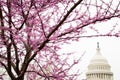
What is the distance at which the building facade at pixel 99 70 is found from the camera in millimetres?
96688

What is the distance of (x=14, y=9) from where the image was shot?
5.44m

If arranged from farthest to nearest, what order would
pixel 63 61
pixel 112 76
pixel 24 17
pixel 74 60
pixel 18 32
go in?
pixel 112 76 → pixel 63 61 → pixel 74 60 → pixel 24 17 → pixel 18 32

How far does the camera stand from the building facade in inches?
3807

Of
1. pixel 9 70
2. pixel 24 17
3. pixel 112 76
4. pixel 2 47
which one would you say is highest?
pixel 112 76

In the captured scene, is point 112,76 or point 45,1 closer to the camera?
point 45,1

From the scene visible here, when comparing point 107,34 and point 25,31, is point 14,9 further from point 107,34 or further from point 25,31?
point 107,34

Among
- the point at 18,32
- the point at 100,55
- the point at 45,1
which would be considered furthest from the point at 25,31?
the point at 100,55

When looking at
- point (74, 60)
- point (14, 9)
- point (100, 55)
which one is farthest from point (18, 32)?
point (100, 55)

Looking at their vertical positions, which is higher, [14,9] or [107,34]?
[14,9]

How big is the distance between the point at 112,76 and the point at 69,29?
97.1m

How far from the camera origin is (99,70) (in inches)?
3816

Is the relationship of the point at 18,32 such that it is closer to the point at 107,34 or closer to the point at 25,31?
the point at 25,31

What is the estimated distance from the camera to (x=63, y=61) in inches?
251

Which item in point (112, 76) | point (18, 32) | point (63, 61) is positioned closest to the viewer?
point (18, 32)
